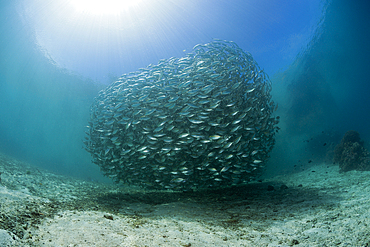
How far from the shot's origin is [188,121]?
5.27 metres

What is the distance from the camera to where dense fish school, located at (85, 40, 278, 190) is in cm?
513

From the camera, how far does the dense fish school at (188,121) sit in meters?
5.13

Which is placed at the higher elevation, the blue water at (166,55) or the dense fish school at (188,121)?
the blue water at (166,55)

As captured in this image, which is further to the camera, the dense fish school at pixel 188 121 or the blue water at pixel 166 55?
the blue water at pixel 166 55

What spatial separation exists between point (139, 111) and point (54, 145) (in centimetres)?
6058

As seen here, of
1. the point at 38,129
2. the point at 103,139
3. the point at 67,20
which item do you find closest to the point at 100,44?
the point at 67,20

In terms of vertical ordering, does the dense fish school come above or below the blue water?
below

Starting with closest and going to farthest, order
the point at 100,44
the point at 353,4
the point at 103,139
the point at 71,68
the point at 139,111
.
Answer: the point at 139,111
the point at 103,139
the point at 353,4
the point at 100,44
the point at 71,68

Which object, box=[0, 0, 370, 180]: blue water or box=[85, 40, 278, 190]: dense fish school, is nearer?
box=[85, 40, 278, 190]: dense fish school

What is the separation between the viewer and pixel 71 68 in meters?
37.3

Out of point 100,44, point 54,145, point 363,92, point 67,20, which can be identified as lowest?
point 363,92

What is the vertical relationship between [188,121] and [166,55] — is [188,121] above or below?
below

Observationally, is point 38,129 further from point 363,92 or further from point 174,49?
point 363,92

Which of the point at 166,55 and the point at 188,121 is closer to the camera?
the point at 188,121
